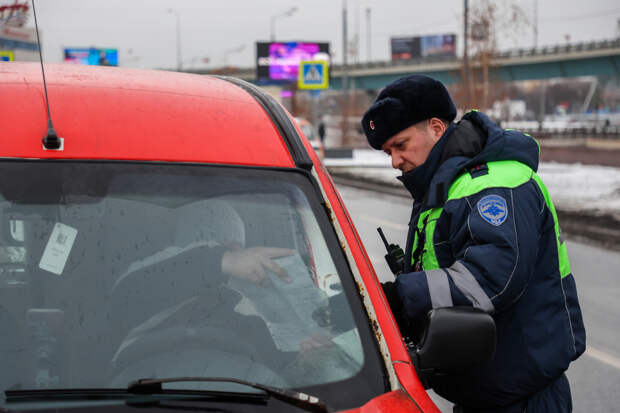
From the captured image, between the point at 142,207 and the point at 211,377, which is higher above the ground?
the point at 142,207

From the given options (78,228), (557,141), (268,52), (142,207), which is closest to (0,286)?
(78,228)

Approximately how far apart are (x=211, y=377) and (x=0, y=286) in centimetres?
59

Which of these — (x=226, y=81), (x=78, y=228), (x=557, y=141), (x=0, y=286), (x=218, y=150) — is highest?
(x=226, y=81)

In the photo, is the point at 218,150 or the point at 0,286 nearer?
the point at 0,286

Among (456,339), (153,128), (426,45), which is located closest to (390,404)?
(456,339)

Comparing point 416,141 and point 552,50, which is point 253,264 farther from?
point 552,50

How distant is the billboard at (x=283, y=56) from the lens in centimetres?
4422

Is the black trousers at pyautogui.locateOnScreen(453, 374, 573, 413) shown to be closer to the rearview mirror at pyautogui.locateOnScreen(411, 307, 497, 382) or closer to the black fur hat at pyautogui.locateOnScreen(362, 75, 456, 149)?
the rearview mirror at pyautogui.locateOnScreen(411, 307, 497, 382)

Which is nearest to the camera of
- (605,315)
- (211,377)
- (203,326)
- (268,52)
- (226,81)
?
(211,377)

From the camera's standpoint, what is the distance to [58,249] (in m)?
1.95

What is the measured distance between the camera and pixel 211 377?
177 cm

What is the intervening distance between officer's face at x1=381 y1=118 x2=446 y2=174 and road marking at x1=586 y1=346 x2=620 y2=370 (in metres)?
3.90

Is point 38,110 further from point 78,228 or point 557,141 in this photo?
point 557,141

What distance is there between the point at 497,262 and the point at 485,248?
0.17 ft
